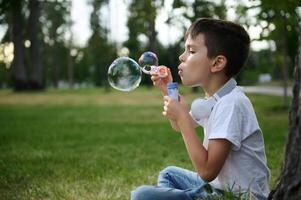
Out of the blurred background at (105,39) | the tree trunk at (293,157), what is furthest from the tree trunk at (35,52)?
the tree trunk at (293,157)

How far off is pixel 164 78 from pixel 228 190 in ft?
2.82

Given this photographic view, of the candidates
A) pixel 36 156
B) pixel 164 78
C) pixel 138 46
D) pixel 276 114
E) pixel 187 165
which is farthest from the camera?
pixel 138 46

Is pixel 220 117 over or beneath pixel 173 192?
over

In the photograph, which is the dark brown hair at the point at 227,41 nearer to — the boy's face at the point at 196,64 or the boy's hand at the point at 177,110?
the boy's face at the point at 196,64

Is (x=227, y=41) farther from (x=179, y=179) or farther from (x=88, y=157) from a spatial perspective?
(x=88, y=157)

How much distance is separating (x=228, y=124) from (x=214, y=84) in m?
0.30

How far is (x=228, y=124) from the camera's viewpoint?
2588 millimetres

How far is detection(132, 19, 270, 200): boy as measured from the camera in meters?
A: 2.62

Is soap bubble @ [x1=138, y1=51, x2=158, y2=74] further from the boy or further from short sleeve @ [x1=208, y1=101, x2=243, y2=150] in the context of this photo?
short sleeve @ [x1=208, y1=101, x2=243, y2=150]

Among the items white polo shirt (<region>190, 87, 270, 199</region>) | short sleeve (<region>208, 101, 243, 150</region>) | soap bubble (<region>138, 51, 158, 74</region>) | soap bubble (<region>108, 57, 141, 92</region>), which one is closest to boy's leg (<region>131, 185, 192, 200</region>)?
white polo shirt (<region>190, 87, 270, 199</region>)

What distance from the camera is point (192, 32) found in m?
2.83

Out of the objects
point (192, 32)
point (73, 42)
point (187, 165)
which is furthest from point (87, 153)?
point (73, 42)

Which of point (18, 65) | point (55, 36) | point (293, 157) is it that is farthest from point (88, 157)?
point (55, 36)

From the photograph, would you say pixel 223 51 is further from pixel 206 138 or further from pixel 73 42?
pixel 73 42
